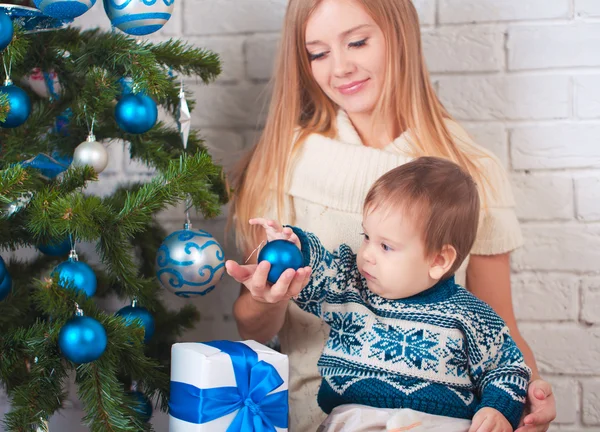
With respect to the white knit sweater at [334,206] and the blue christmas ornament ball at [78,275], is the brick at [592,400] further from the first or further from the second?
the blue christmas ornament ball at [78,275]

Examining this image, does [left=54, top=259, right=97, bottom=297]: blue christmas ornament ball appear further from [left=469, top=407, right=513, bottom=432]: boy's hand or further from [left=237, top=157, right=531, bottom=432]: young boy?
[left=469, top=407, right=513, bottom=432]: boy's hand

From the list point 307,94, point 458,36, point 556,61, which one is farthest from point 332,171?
point 556,61

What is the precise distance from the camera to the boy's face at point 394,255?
109 centimetres

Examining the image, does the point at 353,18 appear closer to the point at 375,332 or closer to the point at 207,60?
the point at 207,60

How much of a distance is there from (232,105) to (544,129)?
2.29 ft

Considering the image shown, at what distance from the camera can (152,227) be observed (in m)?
1.47

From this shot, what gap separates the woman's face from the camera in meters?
1.31

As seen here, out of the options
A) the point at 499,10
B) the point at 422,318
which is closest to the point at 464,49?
the point at 499,10

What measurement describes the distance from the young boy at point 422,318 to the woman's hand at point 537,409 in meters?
0.02

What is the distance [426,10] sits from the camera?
151cm

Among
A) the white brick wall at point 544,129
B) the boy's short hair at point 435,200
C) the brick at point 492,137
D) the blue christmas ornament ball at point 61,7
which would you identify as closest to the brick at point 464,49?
the white brick wall at point 544,129

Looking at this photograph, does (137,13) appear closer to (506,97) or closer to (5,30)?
(5,30)

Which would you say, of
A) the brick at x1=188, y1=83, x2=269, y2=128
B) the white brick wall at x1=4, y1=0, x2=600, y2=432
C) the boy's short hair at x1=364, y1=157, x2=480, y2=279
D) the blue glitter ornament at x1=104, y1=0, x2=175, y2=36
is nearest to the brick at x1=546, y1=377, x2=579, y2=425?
the white brick wall at x1=4, y1=0, x2=600, y2=432

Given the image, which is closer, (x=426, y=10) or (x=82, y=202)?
(x=82, y=202)
